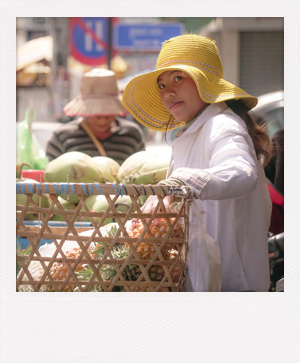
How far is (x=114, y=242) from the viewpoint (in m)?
1.72

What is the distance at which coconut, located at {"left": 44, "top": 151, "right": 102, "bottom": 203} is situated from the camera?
332cm

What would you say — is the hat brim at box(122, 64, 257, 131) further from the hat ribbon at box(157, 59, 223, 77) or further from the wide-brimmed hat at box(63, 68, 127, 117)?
the wide-brimmed hat at box(63, 68, 127, 117)

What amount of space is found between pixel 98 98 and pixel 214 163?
11.9 feet

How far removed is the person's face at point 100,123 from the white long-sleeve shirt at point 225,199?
10.2 ft

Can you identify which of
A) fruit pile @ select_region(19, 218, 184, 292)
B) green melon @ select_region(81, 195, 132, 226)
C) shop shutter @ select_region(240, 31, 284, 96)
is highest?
shop shutter @ select_region(240, 31, 284, 96)

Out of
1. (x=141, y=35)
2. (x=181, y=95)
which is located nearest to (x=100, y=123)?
(x=181, y=95)

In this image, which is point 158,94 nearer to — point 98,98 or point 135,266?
point 135,266

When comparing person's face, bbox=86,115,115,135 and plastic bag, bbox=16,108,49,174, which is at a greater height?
person's face, bbox=86,115,115,135

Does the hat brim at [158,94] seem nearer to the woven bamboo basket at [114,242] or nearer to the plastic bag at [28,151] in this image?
the woven bamboo basket at [114,242]

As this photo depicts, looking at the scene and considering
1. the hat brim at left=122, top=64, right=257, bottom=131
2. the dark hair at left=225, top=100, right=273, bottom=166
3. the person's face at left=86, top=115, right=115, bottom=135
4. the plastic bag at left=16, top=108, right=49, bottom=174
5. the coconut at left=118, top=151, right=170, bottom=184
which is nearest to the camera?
the hat brim at left=122, top=64, right=257, bottom=131

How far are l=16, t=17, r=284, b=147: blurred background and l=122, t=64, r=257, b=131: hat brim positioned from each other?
9.11 metres

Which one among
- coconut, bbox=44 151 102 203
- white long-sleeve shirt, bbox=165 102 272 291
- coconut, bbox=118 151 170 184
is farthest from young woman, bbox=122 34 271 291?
coconut, bbox=44 151 102 203
